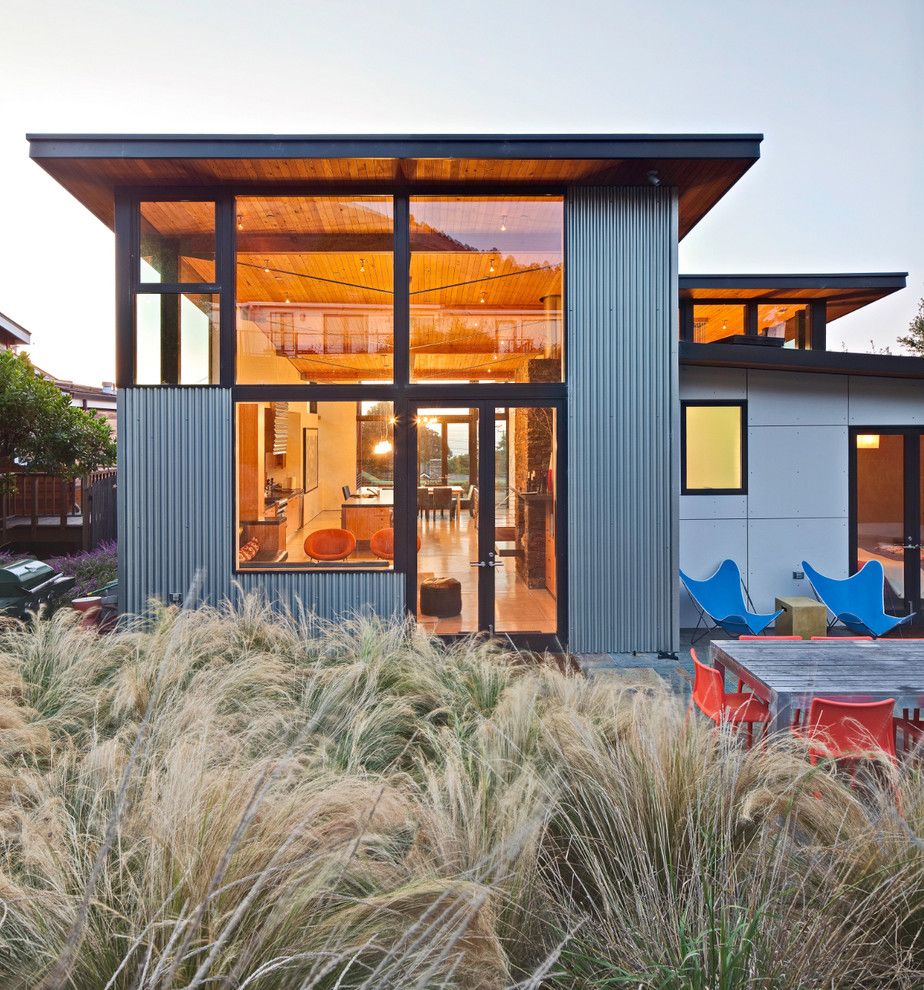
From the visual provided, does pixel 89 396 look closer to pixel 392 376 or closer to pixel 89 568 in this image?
pixel 89 568

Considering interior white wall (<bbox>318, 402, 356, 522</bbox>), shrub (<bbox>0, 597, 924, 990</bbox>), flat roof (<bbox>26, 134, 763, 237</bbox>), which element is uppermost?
flat roof (<bbox>26, 134, 763, 237</bbox>)

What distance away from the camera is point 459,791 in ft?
6.79

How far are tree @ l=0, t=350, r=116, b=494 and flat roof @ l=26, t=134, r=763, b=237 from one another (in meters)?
5.30

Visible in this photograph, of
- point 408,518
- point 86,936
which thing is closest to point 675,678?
point 408,518

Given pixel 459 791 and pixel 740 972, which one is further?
pixel 459 791

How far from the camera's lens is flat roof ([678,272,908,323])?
426 inches

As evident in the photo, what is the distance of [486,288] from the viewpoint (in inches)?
258

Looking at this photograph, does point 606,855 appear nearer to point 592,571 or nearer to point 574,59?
point 592,571

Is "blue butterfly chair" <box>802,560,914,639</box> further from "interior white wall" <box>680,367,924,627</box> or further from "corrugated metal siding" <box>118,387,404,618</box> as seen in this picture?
"corrugated metal siding" <box>118,387,404,618</box>

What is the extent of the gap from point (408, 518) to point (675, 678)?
3.02 m

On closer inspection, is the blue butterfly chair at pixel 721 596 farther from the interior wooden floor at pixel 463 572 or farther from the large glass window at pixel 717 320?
the large glass window at pixel 717 320

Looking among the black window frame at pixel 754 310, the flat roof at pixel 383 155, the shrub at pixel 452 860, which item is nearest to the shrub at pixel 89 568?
the flat roof at pixel 383 155

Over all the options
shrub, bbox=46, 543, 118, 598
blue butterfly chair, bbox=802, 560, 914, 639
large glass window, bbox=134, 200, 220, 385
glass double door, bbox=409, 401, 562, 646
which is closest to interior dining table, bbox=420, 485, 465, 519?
glass double door, bbox=409, 401, 562, 646

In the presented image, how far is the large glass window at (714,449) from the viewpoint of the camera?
7.54 m
